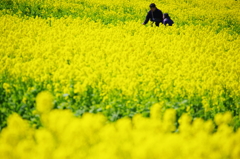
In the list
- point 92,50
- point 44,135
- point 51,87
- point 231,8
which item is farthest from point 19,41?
point 231,8

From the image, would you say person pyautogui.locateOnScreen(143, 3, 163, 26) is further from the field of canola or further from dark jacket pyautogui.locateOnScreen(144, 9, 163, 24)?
the field of canola

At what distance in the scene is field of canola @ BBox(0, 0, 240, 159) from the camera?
9.57 feet

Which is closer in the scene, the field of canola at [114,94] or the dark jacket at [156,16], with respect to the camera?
the field of canola at [114,94]

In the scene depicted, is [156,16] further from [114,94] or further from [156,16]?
[114,94]

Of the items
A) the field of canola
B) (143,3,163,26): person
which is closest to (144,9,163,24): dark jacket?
(143,3,163,26): person

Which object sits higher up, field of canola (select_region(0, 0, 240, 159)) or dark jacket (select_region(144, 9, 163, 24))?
dark jacket (select_region(144, 9, 163, 24))

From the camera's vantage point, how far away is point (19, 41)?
8.37 meters

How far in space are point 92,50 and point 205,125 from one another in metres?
4.75

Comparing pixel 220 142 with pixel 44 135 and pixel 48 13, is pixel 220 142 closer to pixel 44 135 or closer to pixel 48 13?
pixel 44 135

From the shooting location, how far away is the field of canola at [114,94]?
292 cm

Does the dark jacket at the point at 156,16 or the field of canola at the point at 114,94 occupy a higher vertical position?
the dark jacket at the point at 156,16

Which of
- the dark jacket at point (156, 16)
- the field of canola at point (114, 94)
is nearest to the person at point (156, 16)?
the dark jacket at point (156, 16)

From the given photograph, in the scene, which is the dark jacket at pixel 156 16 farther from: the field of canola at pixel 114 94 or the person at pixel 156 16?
the field of canola at pixel 114 94

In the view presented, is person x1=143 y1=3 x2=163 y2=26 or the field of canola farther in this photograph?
person x1=143 y1=3 x2=163 y2=26
